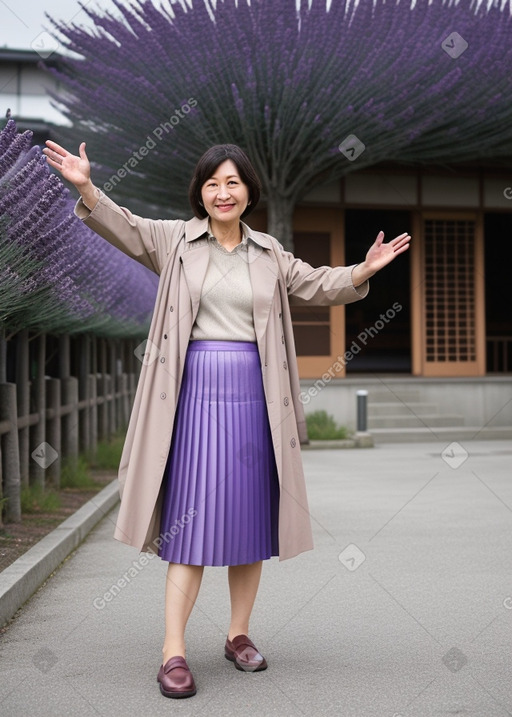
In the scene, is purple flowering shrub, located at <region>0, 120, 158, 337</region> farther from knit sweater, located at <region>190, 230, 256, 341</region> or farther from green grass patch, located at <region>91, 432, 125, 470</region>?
green grass patch, located at <region>91, 432, 125, 470</region>

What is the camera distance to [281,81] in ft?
44.8

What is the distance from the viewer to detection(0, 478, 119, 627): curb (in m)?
4.66

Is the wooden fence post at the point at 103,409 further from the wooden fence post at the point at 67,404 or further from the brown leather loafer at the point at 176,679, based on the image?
Result: the brown leather loafer at the point at 176,679

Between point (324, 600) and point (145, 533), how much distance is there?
1749 millimetres

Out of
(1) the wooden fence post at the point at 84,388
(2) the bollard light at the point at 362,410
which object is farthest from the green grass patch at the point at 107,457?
(2) the bollard light at the point at 362,410

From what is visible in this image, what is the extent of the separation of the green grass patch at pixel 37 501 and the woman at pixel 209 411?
3750 millimetres

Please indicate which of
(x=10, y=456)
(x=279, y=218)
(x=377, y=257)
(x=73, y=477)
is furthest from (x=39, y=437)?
(x=279, y=218)

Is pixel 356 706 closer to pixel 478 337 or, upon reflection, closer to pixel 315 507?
pixel 315 507

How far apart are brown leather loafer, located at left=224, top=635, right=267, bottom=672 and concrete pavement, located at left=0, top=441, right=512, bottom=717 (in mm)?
39

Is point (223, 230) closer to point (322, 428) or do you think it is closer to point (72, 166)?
point (72, 166)

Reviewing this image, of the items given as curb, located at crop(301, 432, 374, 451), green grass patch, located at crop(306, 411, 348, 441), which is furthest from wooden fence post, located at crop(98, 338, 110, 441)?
green grass patch, located at crop(306, 411, 348, 441)

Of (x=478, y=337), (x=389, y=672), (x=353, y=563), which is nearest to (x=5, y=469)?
(x=353, y=563)

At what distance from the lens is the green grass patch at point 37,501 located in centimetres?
724

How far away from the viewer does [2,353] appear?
668 centimetres
